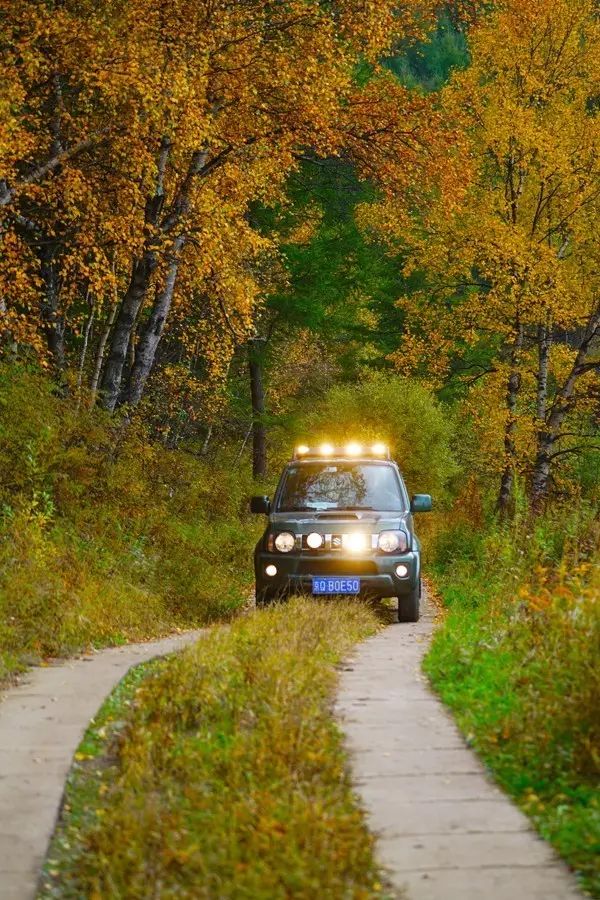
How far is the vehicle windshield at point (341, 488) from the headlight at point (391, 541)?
783mm

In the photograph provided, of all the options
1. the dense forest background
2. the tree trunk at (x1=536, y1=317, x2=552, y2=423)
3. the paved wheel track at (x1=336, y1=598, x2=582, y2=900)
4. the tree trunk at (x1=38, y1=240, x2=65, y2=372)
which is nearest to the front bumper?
the dense forest background

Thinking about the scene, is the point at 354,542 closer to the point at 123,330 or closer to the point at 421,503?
the point at 421,503

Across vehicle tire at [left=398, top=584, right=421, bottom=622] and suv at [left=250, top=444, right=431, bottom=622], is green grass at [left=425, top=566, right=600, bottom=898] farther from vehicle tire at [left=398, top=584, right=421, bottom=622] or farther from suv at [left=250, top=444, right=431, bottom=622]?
vehicle tire at [left=398, top=584, right=421, bottom=622]

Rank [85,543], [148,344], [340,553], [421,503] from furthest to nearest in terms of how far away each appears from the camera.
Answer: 1. [148,344]
2. [85,543]
3. [421,503]
4. [340,553]

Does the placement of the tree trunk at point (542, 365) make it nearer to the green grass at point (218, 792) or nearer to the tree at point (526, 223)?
the tree at point (526, 223)

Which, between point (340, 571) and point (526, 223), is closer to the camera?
point (340, 571)

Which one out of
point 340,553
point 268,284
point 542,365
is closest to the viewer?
point 340,553

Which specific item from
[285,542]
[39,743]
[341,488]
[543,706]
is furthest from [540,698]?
[341,488]

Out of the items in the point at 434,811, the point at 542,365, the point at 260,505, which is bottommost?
the point at 434,811

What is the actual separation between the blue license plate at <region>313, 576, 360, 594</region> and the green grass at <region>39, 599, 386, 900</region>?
171 inches

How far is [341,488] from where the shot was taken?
13.8m

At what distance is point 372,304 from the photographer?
42.4 m

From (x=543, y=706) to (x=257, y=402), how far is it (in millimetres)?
23277

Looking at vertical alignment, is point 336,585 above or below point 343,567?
below
